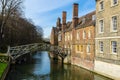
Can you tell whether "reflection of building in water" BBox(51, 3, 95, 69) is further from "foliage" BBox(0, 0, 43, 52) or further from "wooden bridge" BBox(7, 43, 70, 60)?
"foliage" BBox(0, 0, 43, 52)

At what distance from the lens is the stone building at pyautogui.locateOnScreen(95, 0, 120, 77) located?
19.5 meters

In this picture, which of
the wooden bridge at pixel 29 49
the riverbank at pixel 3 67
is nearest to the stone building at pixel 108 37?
the riverbank at pixel 3 67

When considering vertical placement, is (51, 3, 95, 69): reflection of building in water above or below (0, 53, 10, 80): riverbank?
above

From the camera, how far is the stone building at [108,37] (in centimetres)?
1946

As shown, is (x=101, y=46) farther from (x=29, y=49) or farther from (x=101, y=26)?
(x=29, y=49)

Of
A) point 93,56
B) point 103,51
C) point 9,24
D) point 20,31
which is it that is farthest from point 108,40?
point 20,31

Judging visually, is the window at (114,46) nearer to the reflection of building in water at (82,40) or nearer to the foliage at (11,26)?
the reflection of building in water at (82,40)

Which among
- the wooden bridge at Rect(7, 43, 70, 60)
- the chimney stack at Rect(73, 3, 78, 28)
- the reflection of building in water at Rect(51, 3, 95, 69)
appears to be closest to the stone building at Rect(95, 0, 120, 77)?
the reflection of building in water at Rect(51, 3, 95, 69)

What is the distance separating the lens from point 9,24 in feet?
115

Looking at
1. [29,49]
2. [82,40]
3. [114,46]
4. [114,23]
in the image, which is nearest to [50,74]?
[114,46]

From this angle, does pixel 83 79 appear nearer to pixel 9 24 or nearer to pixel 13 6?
pixel 13 6

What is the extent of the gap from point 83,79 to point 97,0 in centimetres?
942

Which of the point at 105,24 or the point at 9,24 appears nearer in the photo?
the point at 105,24

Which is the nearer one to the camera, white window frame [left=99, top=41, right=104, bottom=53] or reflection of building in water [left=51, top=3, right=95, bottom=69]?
white window frame [left=99, top=41, right=104, bottom=53]
